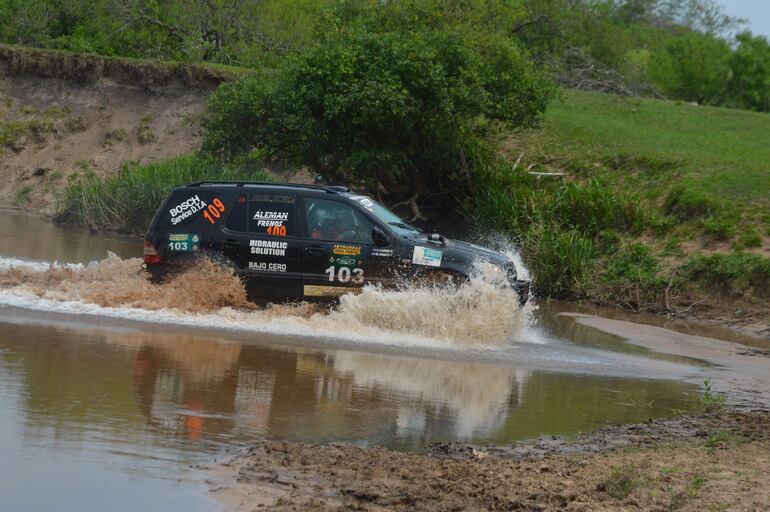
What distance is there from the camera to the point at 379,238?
13125 mm

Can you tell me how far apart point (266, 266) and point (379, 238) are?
146cm

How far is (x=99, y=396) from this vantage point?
28.3 feet

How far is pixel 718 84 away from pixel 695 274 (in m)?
26.1

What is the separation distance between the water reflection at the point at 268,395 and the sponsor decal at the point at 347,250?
1.78 metres

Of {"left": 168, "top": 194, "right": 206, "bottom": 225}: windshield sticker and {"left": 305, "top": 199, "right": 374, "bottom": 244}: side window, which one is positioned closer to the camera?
{"left": 305, "top": 199, "right": 374, "bottom": 244}: side window

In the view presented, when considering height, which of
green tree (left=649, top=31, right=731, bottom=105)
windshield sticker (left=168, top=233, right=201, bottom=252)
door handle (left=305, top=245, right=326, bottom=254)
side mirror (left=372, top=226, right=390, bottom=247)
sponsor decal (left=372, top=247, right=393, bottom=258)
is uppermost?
green tree (left=649, top=31, right=731, bottom=105)

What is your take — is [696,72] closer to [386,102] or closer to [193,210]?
[386,102]

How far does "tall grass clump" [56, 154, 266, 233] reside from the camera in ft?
87.7

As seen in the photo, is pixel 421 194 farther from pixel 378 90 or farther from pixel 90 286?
pixel 90 286

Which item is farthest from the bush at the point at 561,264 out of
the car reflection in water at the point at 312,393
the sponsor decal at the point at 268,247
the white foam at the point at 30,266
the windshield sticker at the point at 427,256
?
the car reflection in water at the point at 312,393

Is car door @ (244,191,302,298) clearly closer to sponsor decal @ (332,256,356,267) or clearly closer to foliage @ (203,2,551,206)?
sponsor decal @ (332,256,356,267)

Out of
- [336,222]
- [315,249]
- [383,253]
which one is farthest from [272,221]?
[383,253]

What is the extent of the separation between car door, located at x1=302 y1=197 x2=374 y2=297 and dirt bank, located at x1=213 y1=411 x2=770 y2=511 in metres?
5.32

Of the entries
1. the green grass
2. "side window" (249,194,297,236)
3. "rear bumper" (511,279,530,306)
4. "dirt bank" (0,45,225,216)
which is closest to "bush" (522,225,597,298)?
the green grass
